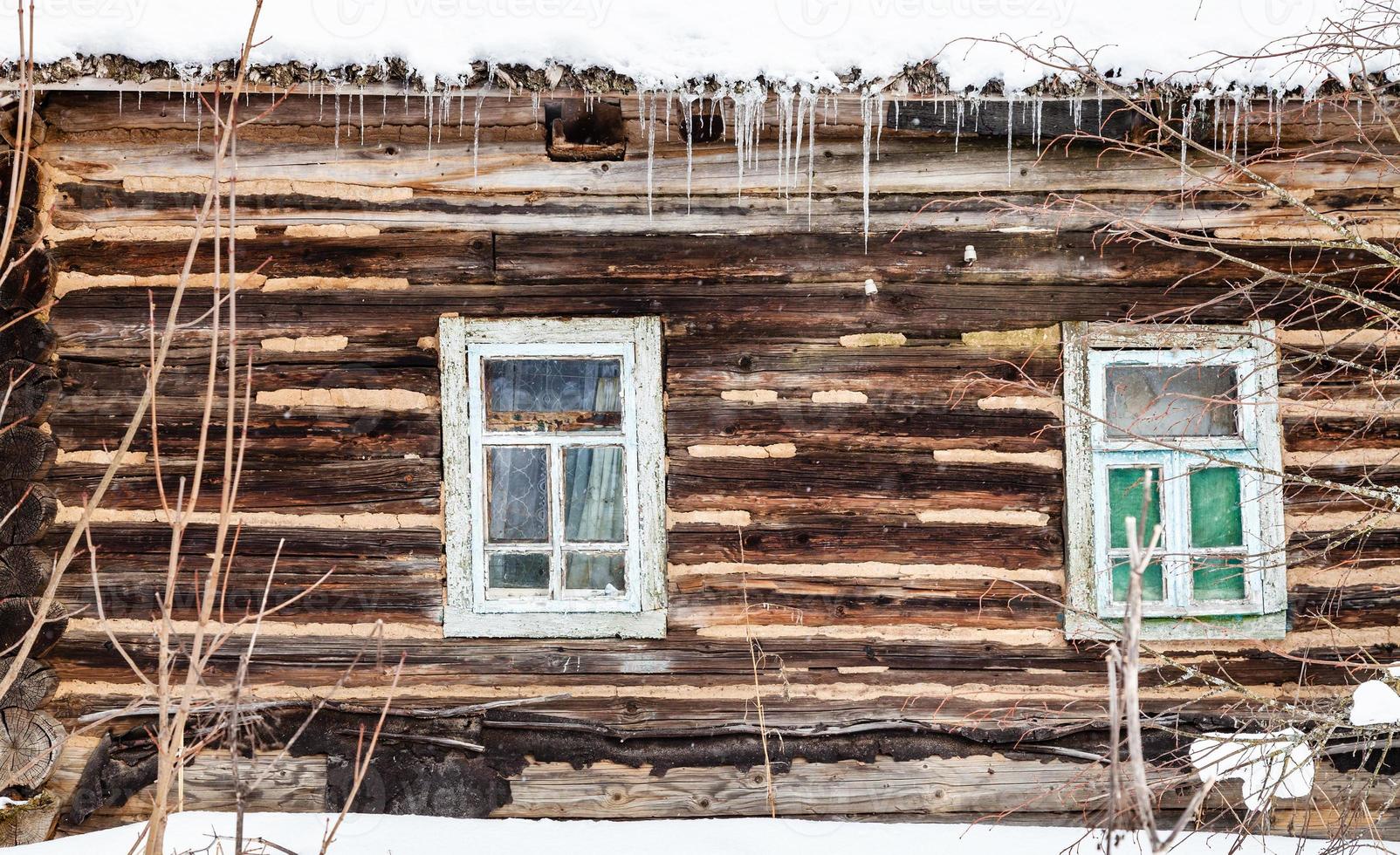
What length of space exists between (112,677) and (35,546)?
25.3 inches

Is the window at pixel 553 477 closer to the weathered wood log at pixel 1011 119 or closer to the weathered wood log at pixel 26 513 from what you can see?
the weathered wood log at pixel 1011 119

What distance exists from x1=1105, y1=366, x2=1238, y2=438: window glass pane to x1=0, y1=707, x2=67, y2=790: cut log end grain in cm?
472

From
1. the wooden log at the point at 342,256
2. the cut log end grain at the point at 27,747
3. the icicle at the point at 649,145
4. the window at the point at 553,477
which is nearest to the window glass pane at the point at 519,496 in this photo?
the window at the point at 553,477

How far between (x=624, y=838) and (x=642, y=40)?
126 inches

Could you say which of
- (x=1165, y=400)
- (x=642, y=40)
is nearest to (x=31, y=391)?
(x=642, y=40)

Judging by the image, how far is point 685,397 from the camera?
4012mm

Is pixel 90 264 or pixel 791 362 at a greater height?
pixel 90 264

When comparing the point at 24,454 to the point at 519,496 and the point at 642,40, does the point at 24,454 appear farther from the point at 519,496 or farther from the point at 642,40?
the point at 642,40

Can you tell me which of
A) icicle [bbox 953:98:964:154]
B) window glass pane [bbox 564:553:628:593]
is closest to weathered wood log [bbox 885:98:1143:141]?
icicle [bbox 953:98:964:154]

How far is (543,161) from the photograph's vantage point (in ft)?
13.0

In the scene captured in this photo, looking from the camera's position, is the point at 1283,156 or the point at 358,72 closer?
the point at 358,72

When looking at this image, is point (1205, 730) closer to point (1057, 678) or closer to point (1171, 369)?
point (1057, 678)

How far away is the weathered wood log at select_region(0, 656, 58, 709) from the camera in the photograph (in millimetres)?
3924

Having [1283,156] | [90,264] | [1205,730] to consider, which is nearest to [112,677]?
[90,264]
